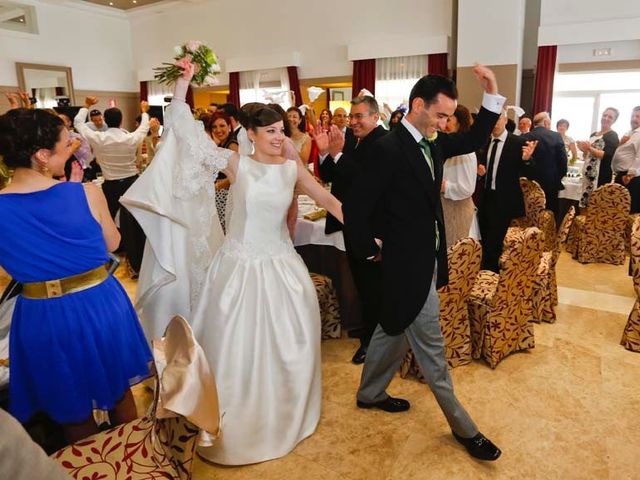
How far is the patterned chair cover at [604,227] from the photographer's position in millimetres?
5070

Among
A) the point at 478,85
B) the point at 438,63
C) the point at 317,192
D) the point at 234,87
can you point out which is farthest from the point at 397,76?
the point at 317,192

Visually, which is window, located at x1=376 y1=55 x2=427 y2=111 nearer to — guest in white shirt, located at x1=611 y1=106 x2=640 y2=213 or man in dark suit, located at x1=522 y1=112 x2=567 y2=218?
man in dark suit, located at x1=522 y1=112 x2=567 y2=218

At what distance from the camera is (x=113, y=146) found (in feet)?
17.3

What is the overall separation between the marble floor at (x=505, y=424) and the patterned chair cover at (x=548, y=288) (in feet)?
0.78

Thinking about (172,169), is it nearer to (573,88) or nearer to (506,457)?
(506,457)

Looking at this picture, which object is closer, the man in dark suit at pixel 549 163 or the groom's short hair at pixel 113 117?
the groom's short hair at pixel 113 117

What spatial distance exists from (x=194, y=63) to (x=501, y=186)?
284 cm

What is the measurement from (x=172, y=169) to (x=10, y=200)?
0.83 meters

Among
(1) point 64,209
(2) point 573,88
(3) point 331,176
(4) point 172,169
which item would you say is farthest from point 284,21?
(1) point 64,209

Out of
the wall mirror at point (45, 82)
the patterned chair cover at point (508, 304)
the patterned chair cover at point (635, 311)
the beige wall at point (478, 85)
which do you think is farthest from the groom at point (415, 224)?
the wall mirror at point (45, 82)

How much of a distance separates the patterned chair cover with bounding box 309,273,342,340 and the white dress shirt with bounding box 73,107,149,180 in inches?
120

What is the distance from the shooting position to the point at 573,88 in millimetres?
7945

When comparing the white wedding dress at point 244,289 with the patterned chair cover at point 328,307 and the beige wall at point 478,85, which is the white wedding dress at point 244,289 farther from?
the beige wall at point 478,85

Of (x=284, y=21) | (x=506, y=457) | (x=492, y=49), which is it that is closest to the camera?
(x=506, y=457)
